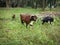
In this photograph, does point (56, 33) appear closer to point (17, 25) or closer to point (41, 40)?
point (41, 40)

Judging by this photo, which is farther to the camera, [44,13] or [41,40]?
[44,13]

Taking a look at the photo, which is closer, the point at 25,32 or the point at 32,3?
the point at 25,32

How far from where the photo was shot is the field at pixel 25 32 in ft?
6.96

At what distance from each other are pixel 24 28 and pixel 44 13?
0.41m

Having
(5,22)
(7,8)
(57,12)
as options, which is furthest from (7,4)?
(57,12)

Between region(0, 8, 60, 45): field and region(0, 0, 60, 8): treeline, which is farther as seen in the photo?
region(0, 0, 60, 8): treeline

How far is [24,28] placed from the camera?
2391 millimetres

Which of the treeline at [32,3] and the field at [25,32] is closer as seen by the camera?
the field at [25,32]

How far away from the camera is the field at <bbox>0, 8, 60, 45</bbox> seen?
2.12 m

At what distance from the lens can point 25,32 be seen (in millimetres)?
2273

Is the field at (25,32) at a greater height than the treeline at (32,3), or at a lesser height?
lesser

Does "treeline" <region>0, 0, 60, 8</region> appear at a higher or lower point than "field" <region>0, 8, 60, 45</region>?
higher

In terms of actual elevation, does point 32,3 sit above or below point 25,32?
above

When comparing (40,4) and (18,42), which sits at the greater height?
(40,4)
